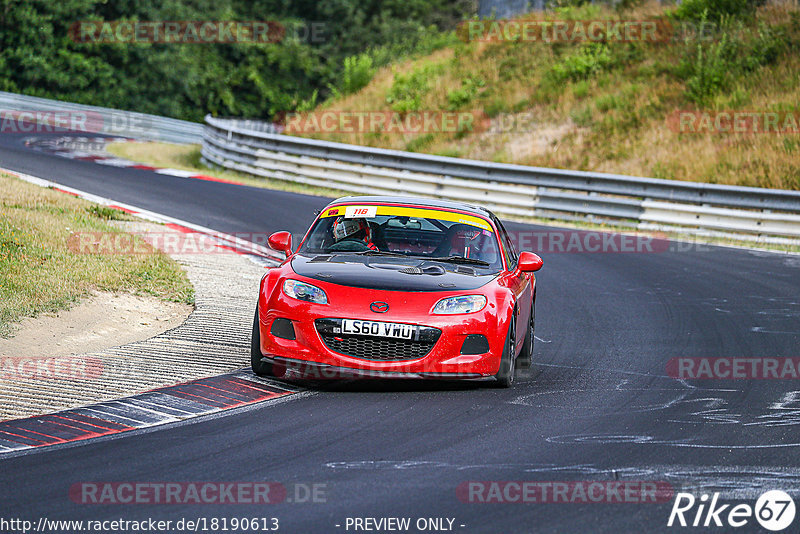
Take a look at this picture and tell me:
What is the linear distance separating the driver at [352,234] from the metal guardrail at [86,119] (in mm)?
27664

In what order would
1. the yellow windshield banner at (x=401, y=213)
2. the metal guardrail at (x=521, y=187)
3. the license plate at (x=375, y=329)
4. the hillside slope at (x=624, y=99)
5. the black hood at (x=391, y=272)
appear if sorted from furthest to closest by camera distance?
the hillside slope at (x=624, y=99)
the metal guardrail at (x=521, y=187)
the yellow windshield banner at (x=401, y=213)
the black hood at (x=391, y=272)
the license plate at (x=375, y=329)

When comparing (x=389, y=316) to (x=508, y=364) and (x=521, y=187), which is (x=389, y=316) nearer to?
(x=508, y=364)

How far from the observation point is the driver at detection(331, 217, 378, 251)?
9.45 meters

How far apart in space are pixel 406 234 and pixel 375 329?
5.56 ft

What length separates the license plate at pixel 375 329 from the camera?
8.11 metres

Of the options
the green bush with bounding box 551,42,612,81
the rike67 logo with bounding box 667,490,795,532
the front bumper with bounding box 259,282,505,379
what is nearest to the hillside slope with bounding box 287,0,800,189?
the green bush with bounding box 551,42,612,81

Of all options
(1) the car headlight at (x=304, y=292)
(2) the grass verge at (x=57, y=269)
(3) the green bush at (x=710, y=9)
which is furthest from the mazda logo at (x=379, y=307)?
(3) the green bush at (x=710, y=9)

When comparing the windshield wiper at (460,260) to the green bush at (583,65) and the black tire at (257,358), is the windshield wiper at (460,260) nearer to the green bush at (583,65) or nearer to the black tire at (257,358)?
the black tire at (257,358)

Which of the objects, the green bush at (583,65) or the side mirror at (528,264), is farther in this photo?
the green bush at (583,65)

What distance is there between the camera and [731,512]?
5.62m

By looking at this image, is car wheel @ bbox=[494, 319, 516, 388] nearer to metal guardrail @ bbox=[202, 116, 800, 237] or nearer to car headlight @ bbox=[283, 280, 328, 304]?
car headlight @ bbox=[283, 280, 328, 304]

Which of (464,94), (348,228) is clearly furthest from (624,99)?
(348,228)

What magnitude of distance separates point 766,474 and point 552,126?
77.0 feet

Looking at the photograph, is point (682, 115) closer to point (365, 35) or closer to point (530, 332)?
point (530, 332)
